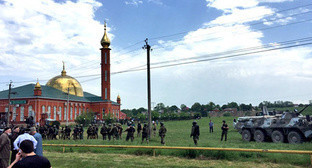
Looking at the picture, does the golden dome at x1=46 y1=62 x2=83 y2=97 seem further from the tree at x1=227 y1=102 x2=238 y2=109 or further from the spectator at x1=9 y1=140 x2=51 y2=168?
the tree at x1=227 y1=102 x2=238 y2=109

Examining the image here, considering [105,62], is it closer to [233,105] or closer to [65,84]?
[65,84]

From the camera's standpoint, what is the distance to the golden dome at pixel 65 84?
2685 inches

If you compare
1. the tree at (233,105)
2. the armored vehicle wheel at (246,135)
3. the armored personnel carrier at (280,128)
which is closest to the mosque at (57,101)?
the armored vehicle wheel at (246,135)

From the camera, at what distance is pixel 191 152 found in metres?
11.8

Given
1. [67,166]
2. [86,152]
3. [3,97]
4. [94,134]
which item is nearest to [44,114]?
[3,97]

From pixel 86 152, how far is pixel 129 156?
10.2ft

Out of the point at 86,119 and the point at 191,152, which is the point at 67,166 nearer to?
the point at 191,152

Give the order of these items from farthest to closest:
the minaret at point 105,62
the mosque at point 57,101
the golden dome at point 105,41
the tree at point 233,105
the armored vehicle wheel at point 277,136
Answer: the tree at point 233,105, the minaret at point 105,62, the golden dome at point 105,41, the mosque at point 57,101, the armored vehicle wheel at point 277,136

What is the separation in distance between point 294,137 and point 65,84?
61.0 m

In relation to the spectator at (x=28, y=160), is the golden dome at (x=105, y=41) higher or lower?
higher

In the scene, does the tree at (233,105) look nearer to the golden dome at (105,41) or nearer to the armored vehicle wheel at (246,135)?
the golden dome at (105,41)

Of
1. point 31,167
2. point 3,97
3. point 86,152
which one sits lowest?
point 86,152

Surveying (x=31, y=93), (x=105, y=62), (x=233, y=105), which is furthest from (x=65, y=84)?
(x=233, y=105)

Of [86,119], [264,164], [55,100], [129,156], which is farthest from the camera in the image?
[55,100]
